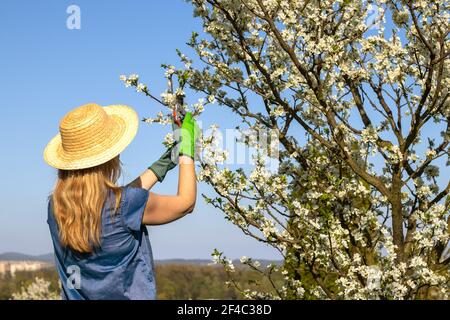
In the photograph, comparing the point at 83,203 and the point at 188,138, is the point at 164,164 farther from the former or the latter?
the point at 83,203

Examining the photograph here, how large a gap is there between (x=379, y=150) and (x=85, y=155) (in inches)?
193

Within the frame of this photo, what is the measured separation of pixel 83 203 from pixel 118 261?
38 centimetres

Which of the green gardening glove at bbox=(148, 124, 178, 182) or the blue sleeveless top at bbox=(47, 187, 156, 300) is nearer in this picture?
the blue sleeveless top at bbox=(47, 187, 156, 300)

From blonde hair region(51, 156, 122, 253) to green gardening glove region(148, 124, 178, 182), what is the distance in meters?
0.44

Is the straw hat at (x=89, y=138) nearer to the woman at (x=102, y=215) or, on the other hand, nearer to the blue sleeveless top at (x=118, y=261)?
the woman at (x=102, y=215)

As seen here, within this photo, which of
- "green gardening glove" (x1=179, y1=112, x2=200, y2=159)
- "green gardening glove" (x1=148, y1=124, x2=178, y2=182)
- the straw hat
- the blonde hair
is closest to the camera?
the blonde hair

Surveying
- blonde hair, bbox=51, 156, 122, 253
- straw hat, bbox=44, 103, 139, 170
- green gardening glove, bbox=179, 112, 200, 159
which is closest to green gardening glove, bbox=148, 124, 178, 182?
green gardening glove, bbox=179, 112, 200, 159

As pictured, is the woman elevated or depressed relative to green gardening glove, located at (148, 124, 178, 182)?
depressed

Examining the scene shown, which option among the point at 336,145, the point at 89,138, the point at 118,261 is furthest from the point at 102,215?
the point at 336,145

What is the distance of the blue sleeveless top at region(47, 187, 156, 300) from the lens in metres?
3.59

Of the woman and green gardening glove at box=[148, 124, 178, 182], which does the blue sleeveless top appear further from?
green gardening glove at box=[148, 124, 178, 182]

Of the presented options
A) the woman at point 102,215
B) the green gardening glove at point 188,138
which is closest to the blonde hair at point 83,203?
the woman at point 102,215

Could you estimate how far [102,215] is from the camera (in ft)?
11.7
